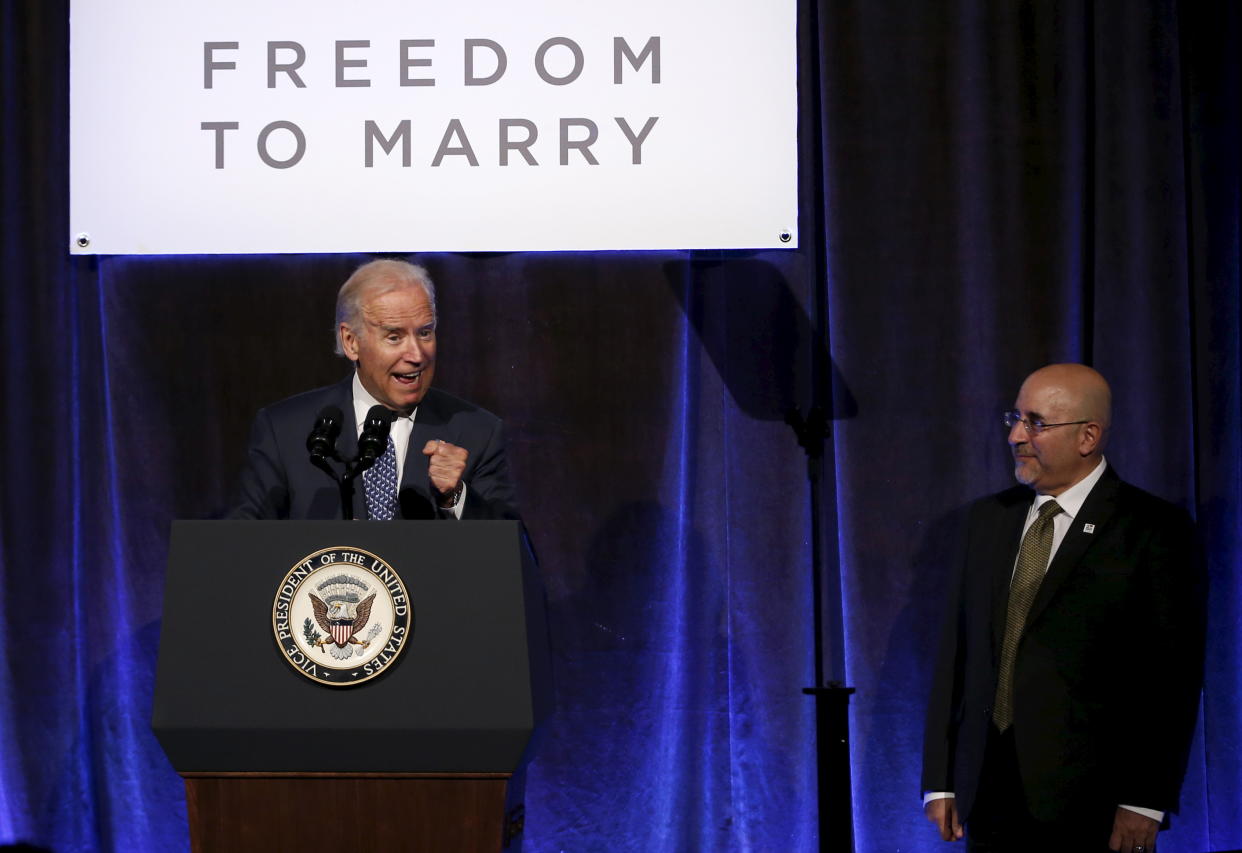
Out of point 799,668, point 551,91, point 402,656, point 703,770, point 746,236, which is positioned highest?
point 551,91

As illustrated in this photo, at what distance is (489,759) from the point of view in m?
2.10

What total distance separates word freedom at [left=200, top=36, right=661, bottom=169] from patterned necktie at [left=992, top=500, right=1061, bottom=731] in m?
1.55

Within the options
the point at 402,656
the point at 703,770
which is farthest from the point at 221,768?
the point at 703,770

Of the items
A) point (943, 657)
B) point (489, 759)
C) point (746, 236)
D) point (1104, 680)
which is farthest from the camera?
point (746, 236)

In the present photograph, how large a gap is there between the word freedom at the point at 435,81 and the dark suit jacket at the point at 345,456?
910 millimetres

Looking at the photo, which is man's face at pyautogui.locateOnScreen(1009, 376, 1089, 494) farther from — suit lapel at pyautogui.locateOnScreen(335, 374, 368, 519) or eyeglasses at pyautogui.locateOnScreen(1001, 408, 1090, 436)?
suit lapel at pyautogui.locateOnScreen(335, 374, 368, 519)

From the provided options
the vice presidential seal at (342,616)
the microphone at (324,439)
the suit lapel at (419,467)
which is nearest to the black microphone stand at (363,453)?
the microphone at (324,439)

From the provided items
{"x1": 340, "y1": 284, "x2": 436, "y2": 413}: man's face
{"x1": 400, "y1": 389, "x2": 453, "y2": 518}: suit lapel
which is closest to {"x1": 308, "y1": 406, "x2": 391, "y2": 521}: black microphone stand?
{"x1": 400, "y1": 389, "x2": 453, "y2": 518}: suit lapel

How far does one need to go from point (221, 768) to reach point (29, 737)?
197 cm

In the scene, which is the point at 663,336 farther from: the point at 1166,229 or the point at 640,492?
the point at 1166,229

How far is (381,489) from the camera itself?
2904 mm

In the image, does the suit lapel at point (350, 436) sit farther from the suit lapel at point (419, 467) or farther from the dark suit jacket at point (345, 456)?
the suit lapel at point (419, 467)

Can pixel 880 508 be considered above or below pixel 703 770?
above

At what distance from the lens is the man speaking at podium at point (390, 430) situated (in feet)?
9.27
